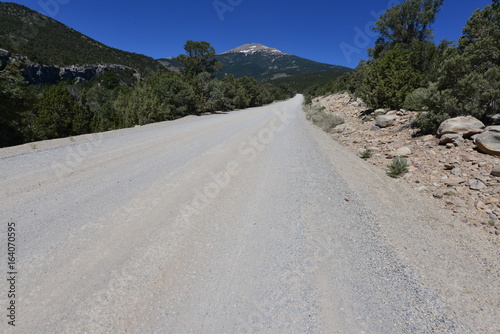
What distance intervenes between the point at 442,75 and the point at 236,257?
9.13m

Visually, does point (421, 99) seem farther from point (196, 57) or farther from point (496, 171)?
point (196, 57)

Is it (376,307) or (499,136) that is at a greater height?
(499,136)

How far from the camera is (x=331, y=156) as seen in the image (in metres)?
6.62

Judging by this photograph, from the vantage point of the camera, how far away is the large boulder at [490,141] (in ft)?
16.6

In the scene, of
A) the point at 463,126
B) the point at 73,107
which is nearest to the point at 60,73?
the point at 73,107

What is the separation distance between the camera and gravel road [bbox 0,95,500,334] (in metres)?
1.75

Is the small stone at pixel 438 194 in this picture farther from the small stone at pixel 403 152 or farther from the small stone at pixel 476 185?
the small stone at pixel 403 152

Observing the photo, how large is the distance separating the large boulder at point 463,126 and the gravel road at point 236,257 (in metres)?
3.12

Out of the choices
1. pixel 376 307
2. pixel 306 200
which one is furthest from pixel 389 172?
pixel 376 307

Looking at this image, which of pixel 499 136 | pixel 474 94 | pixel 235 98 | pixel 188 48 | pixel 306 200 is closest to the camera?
pixel 306 200

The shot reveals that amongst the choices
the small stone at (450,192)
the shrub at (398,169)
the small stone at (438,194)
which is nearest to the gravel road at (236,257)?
the small stone at (438,194)

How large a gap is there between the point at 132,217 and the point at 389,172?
5.75m

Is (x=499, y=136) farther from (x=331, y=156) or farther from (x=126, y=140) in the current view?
(x=126, y=140)
